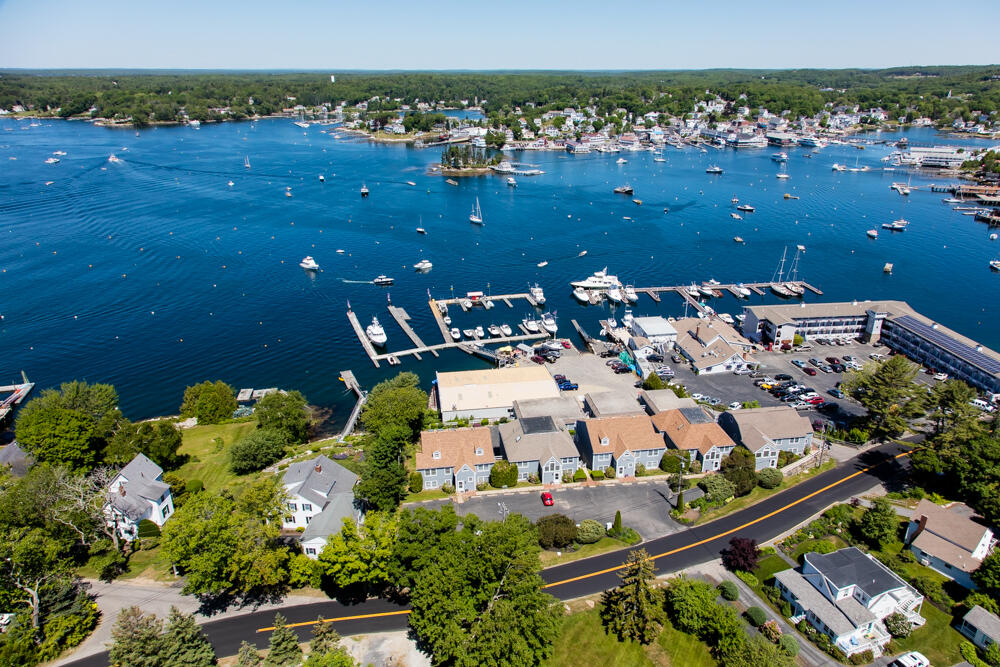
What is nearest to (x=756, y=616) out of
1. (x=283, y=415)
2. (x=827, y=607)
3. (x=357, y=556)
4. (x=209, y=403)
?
(x=827, y=607)

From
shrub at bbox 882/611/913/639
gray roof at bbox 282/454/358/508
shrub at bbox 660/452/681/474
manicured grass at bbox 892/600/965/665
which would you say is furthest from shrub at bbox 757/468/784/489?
gray roof at bbox 282/454/358/508

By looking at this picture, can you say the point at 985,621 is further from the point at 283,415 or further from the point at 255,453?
the point at 283,415

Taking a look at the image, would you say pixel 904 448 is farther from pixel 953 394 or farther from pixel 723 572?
pixel 723 572

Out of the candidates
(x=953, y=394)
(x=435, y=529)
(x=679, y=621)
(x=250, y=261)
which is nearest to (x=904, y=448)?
(x=953, y=394)

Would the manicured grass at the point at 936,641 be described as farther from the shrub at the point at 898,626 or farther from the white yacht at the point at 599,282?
the white yacht at the point at 599,282

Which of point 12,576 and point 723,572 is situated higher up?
point 12,576

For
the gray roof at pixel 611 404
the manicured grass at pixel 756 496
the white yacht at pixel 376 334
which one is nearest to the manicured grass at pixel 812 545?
the manicured grass at pixel 756 496

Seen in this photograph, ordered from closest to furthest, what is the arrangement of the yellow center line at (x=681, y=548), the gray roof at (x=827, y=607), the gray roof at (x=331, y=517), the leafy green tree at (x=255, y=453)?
the gray roof at (x=827, y=607) < the yellow center line at (x=681, y=548) < the gray roof at (x=331, y=517) < the leafy green tree at (x=255, y=453)
